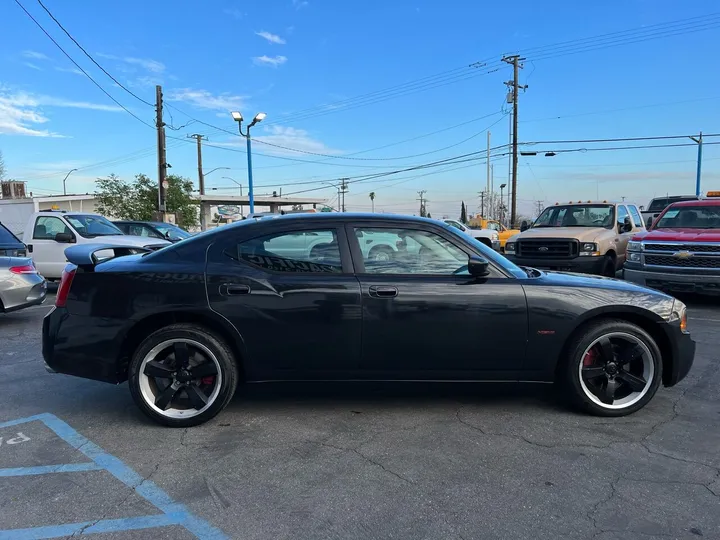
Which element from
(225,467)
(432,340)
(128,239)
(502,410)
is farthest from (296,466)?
(128,239)

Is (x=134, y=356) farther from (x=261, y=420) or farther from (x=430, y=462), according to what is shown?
(x=430, y=462)

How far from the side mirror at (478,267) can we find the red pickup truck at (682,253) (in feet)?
19.9

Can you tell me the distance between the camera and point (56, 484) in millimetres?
2973

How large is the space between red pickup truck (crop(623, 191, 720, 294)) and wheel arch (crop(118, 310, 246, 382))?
7.38 meters

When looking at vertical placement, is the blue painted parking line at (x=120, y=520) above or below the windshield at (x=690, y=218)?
below

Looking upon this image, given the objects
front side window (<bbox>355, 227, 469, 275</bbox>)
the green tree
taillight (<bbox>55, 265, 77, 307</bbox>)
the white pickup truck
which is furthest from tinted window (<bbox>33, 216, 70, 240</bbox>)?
the green tree

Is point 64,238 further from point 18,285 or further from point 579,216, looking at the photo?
point 579,216

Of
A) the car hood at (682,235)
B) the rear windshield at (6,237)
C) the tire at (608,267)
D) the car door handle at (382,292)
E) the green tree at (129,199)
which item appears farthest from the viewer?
the green tree at (129,199)

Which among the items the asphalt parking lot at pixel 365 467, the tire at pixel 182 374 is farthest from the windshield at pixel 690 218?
the tire at pixel 182 374

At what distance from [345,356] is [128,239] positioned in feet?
28.2

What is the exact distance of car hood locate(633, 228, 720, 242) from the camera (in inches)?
316

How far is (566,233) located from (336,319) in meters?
7.76

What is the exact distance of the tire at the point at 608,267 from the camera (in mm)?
9953

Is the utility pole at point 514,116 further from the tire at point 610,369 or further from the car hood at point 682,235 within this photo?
the tire at point 610,369
